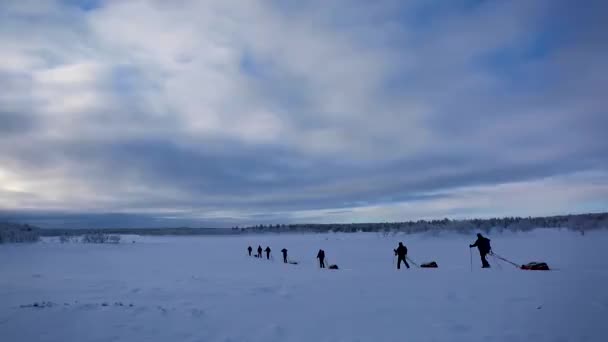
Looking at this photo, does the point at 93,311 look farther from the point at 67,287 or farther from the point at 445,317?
the point at 445,317

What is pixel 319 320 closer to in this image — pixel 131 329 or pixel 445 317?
pixel 445 317

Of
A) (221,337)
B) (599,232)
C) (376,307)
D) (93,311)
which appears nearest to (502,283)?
(376,307)

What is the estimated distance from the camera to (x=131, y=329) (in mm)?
8539

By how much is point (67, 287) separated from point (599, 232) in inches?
1958

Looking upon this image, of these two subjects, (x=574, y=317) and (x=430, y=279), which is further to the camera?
(x=430, y=279)

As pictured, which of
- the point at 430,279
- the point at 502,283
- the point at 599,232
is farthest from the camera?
the point at 599,232

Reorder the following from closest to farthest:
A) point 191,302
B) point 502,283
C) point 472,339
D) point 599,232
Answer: point 472,339 → point 191,302 → point 502,283 → point 599,232

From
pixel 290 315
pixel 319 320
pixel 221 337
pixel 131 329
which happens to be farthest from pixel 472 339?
pixel 131 329

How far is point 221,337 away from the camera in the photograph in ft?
27.0

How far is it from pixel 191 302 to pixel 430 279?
796 cm

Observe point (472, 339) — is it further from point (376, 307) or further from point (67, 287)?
point (67, 287)

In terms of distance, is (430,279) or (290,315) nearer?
(290,315)

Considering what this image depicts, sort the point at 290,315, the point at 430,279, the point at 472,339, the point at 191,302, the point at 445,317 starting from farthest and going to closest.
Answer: the point at 430,279
the point at 191,302
the point at 290,315
the point at 445,317
the point at 472,339

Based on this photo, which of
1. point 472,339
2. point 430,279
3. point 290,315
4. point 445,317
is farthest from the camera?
point 430,279
